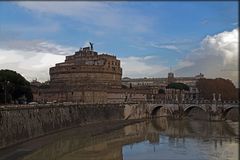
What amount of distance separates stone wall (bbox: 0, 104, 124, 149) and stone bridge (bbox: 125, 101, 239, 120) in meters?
7.10

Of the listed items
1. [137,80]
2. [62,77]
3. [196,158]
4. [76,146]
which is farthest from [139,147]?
[137,80]

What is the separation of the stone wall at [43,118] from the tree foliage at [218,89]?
29.4 m

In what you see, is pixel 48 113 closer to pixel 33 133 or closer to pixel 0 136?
pixel 33 133

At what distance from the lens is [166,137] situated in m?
34.7

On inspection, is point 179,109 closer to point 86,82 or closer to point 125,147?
point 86,82

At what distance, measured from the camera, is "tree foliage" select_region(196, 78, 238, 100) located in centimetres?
7500

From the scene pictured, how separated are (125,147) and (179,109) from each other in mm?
29673

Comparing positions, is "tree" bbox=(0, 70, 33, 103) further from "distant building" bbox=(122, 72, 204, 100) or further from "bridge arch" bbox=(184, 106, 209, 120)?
"distant building" bbox=(122, 72, 204, 100)

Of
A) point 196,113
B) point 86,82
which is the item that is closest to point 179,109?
point 196,113

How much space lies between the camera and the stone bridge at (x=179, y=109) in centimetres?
5222

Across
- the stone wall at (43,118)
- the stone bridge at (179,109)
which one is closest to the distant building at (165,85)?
the stone bridge at (179,109)

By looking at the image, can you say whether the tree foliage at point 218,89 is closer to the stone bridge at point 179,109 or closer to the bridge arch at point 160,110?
the stone bridge at point 179,109

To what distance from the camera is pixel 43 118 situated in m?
33.0

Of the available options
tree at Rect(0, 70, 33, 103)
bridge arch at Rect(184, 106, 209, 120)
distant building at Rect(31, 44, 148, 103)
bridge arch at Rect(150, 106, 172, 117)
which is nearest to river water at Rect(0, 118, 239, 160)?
tree at Rect(0, 70, 33, 103)
